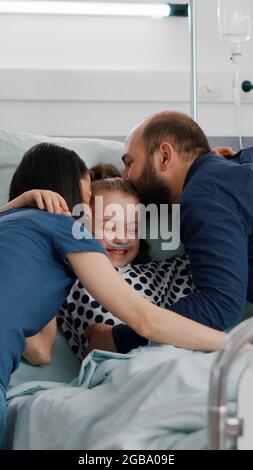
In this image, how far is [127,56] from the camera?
401 cm

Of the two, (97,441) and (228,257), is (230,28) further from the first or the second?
(97,441)

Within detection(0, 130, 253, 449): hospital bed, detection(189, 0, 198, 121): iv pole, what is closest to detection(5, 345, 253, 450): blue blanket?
detection(0, 130, 253, 449): hospital bed

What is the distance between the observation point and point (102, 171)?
2.68 metres

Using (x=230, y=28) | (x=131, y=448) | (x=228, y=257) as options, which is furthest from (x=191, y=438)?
(x=230, y=28)

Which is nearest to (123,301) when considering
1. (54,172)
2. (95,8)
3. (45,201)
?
(45,201)

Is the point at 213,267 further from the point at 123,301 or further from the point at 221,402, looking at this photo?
the point at 221,402

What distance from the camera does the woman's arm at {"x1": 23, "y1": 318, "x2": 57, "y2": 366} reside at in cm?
224

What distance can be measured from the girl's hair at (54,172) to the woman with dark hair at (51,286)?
6.0 inches

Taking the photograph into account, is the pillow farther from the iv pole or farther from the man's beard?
the iv pole

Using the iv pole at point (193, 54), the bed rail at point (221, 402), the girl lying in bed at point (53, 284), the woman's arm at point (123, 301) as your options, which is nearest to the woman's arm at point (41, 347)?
the girl lying in bed at point (53, 284)

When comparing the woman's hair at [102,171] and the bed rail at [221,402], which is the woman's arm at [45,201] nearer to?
the woman's hair at [102,171]

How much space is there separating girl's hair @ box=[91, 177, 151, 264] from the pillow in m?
0.23

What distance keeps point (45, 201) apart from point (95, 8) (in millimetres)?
1902

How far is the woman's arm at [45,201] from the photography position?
1.94 meters
